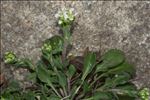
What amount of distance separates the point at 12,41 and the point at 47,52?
79 cm

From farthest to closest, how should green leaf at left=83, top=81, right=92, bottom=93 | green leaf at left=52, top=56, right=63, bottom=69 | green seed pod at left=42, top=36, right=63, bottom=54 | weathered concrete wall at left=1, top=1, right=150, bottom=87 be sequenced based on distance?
weathered concrete wall at left=1, top=1, right=150, bottom=87
green leaf at left=52, top=56, right=63, bottom=69
green leaf at left=83, top=81, right=92, bottom=93
green seed pod at left=42, top=36, right=63, bottom=54

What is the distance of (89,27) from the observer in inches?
132

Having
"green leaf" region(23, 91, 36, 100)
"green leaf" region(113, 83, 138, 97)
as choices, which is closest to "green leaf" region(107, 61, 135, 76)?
"green leaf" region(113, 83, 138, 97)

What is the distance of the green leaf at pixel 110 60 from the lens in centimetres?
308

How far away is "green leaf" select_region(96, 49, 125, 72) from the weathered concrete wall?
19 cm

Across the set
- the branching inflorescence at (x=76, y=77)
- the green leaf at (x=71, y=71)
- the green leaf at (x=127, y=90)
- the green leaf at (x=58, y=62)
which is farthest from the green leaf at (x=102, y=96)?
the green leaf at (x=58, y=62)

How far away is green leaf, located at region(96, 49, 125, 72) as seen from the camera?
121 inches

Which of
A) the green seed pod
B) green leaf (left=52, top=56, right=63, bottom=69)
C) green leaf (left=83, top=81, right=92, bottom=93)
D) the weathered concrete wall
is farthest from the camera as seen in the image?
the weathered concrete wall

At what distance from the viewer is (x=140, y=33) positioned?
3246 millimetres

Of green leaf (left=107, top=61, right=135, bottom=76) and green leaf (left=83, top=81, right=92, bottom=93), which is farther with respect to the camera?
green leaf (left=107, top=61, right=135, bottom=76)

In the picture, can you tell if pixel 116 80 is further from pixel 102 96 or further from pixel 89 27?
pixel 89 27

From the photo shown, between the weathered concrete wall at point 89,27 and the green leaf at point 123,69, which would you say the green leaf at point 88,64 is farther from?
the weathered concrete wall at point 89,27

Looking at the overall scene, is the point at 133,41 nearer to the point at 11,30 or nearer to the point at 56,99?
the point at 56,99

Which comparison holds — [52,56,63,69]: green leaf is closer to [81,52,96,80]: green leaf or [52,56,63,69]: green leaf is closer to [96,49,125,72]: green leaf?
[81,52,96,80]: green leaf
